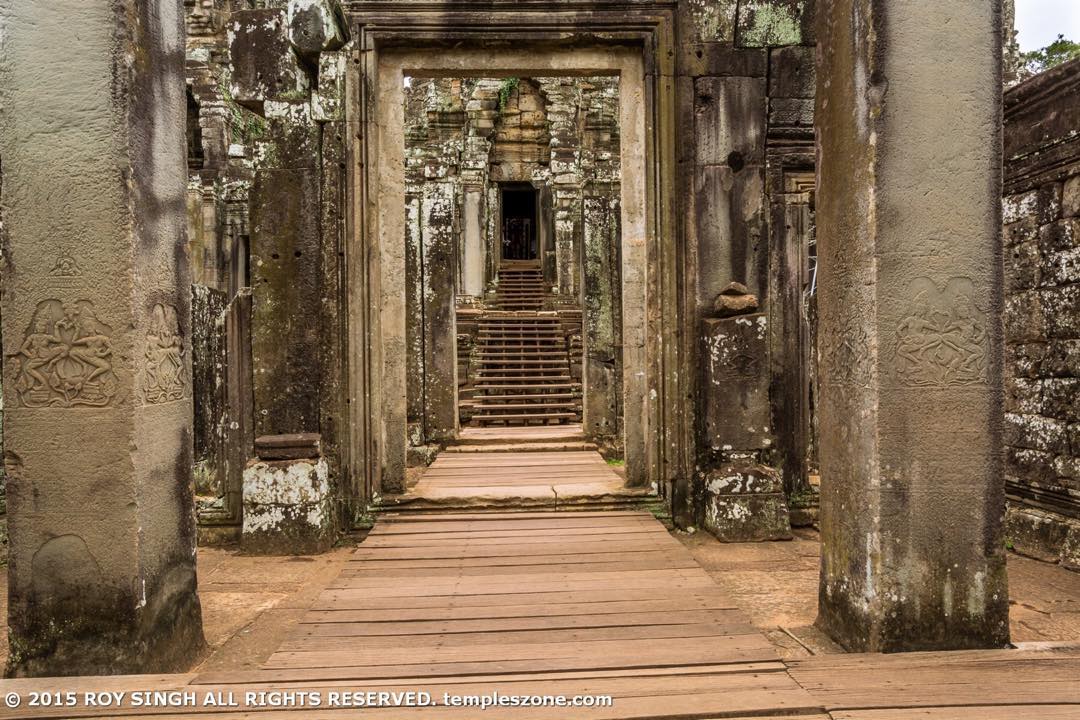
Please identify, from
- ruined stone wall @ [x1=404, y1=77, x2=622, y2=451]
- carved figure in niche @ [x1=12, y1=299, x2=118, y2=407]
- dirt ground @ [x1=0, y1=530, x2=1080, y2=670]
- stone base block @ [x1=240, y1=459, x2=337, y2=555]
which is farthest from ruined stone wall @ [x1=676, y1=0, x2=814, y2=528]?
carved figure in niche @ [x1=12, y1=299, x2=118, y2=407]

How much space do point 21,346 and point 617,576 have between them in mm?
2864

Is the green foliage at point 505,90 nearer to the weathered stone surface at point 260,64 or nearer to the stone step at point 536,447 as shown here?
the stone step at point 536,447

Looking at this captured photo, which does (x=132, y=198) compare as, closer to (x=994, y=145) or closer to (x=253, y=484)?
(x=253, y=484)

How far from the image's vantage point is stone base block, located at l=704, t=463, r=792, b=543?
4.59 m

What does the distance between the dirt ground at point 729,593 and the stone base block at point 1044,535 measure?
0.09 meters

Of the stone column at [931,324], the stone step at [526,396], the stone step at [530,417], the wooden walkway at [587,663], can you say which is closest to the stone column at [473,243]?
the stone step at [526,396]

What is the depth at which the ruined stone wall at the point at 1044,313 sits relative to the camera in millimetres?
4141

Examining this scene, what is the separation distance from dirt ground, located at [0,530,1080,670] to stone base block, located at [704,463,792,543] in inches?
3.6

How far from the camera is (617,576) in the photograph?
3.51 metres

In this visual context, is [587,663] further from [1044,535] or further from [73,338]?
[1044,535]

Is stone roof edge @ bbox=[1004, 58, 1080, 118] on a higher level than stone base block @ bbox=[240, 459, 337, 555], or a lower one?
higher

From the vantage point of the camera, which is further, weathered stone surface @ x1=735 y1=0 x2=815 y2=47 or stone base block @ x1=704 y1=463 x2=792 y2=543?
weathered stone surface @ x1=735 y1=0 x2=815 y2=47

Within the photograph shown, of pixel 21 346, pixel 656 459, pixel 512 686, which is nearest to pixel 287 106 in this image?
pixel 21 346

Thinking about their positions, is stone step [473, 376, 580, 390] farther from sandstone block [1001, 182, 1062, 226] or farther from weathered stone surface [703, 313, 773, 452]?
sandstone block [1001, 182, 1062, 226]
